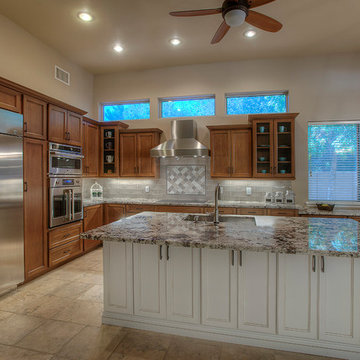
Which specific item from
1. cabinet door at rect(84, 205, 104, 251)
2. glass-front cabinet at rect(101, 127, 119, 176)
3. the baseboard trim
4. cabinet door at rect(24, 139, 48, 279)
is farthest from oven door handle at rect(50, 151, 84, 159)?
the baseboard trim

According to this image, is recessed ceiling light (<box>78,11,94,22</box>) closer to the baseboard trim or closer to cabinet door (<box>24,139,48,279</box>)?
cabinet door (<box>24,139,48,279</box>)

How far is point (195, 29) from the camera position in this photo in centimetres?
372

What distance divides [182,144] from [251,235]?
2921 mm

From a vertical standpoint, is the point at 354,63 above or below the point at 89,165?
above

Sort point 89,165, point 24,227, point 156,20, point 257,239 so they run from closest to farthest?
1. point 257,239
2. point 24,227
3. point 156,20
4. point 89,165

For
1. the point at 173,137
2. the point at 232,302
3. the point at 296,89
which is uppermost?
the point at 296,89

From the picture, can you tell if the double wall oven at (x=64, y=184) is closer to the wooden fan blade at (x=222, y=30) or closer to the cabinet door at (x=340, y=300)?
the wooden fan blade at (x=222, y=30)

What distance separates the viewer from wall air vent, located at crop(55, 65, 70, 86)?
4.51m

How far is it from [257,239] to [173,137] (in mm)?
3457

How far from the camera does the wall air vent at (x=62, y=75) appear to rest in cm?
451

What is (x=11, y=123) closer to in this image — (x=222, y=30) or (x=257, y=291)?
(x=222, y=30)

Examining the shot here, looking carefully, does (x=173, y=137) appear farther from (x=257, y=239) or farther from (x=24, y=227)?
(x=257, y=239)

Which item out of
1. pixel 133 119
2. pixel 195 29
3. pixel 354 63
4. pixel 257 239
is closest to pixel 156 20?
pixel 195 29

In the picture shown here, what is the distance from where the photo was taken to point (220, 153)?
15.6ft
